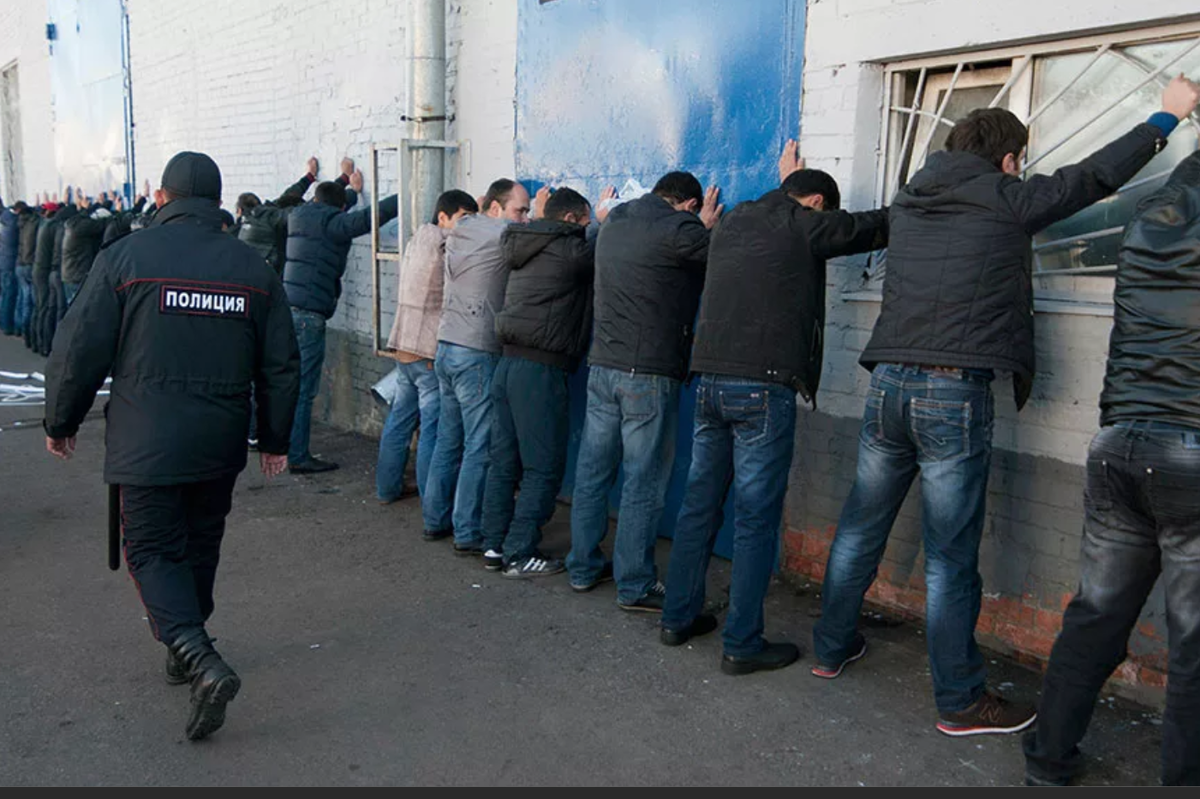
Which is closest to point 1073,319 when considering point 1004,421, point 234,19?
point 1004,421

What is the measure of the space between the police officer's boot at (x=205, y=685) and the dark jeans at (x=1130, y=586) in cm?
265

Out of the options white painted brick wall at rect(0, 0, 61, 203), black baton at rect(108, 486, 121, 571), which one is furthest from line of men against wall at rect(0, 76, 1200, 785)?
white painted brick wall at rect(0, 0, 61, 203)

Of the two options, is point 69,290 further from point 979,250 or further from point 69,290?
point 979,250

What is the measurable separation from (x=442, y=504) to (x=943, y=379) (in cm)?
326

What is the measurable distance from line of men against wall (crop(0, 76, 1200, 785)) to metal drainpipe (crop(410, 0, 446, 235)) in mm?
1087

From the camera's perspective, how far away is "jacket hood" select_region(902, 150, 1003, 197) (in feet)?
12.1

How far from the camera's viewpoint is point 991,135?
3.71 m

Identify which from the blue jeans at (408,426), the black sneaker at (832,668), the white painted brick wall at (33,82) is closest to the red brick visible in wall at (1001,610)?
the black sneaker at (832,668)

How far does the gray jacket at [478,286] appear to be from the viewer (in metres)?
5.88

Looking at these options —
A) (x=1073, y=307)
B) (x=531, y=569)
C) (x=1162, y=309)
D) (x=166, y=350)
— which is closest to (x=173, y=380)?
(x=166, y=350)

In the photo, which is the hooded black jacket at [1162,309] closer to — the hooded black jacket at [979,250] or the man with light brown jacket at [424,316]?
the hooded black jacket at [979,250]

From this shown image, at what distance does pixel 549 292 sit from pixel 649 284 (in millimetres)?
757

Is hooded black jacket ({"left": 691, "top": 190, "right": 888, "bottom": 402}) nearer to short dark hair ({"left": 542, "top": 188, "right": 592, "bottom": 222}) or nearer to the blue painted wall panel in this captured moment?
the blue painted wall panel

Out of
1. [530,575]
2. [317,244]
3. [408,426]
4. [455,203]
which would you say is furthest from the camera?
[317,244]
